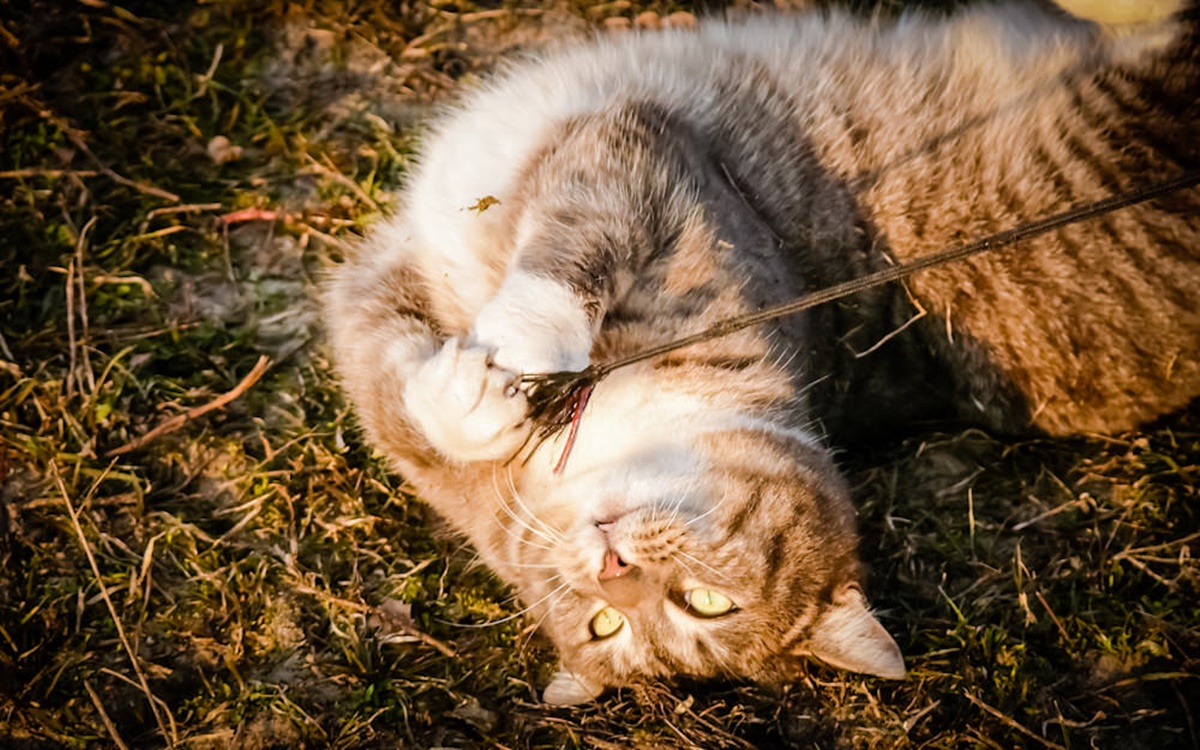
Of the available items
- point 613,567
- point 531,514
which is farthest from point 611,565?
point 531,514

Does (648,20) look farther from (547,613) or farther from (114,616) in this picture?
(114,616)

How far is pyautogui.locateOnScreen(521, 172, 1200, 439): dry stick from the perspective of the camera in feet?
7.36

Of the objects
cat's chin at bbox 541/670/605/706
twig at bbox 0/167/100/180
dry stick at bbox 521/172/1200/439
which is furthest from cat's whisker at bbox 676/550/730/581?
twig at bbox 0/167/100/180

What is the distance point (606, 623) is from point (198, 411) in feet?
5.51

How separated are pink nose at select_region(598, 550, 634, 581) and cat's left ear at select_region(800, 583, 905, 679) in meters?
0.64

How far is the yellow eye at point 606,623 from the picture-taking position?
2.71 meters

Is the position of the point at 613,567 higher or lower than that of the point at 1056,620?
higher

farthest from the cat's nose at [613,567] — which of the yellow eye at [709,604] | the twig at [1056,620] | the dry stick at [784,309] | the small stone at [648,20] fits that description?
the small stone at [648,20]

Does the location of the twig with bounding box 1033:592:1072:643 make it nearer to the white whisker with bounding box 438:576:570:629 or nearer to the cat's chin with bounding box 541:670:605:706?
the cat's chin with bounding box 541:670:605:706

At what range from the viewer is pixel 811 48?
11.6ft

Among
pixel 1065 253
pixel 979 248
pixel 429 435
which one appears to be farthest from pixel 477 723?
pixel 1065 253

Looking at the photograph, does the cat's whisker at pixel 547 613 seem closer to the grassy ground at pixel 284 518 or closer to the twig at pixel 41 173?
the grassy ground at pixel 284 518

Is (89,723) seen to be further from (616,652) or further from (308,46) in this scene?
(308,46)

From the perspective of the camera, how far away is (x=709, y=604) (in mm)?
2590
